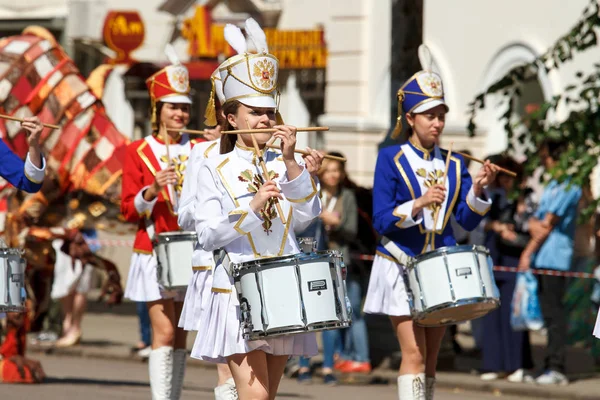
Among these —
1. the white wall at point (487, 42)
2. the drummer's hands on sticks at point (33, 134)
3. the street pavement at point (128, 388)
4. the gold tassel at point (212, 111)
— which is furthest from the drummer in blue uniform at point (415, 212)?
the white wall at point (487, 42)

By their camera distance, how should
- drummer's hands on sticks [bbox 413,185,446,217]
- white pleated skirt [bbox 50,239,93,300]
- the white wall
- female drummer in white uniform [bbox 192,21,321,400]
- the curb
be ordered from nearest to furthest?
1. female drummer in white uniform [bbox 192,21,321,400]
2. drummer's hands on sticks [bbox 413,185,446,217]
3. the curb
4. white pleated skirt [bbox 50,239,93,300]
5. the white wall

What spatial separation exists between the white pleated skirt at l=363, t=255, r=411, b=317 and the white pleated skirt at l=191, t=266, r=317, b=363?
1592 mm

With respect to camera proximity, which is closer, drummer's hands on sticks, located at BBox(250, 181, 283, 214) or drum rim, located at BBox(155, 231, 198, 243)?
drummer's hands on sticks, located at BBox(250, 181, 283, 214)

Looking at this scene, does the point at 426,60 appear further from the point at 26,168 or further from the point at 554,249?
the point at 554,249

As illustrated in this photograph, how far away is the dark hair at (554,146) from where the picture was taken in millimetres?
12508

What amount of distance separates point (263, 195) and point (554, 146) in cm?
616

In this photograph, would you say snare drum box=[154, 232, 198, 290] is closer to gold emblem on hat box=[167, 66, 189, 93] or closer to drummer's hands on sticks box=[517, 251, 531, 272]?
gold emblem on hat box=[167, 66, 189, 93]

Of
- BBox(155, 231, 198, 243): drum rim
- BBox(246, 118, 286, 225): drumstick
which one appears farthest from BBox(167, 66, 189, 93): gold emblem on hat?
BBox(246, 118, 286, 225): drumstick

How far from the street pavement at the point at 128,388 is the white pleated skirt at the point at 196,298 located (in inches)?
133

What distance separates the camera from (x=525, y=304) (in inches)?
509

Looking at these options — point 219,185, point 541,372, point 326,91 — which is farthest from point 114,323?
point 219,185

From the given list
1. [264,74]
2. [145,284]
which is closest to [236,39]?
[264,74]

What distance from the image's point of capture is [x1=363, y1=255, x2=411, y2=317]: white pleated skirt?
28.3 feet

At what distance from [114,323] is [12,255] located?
29.6 ft
